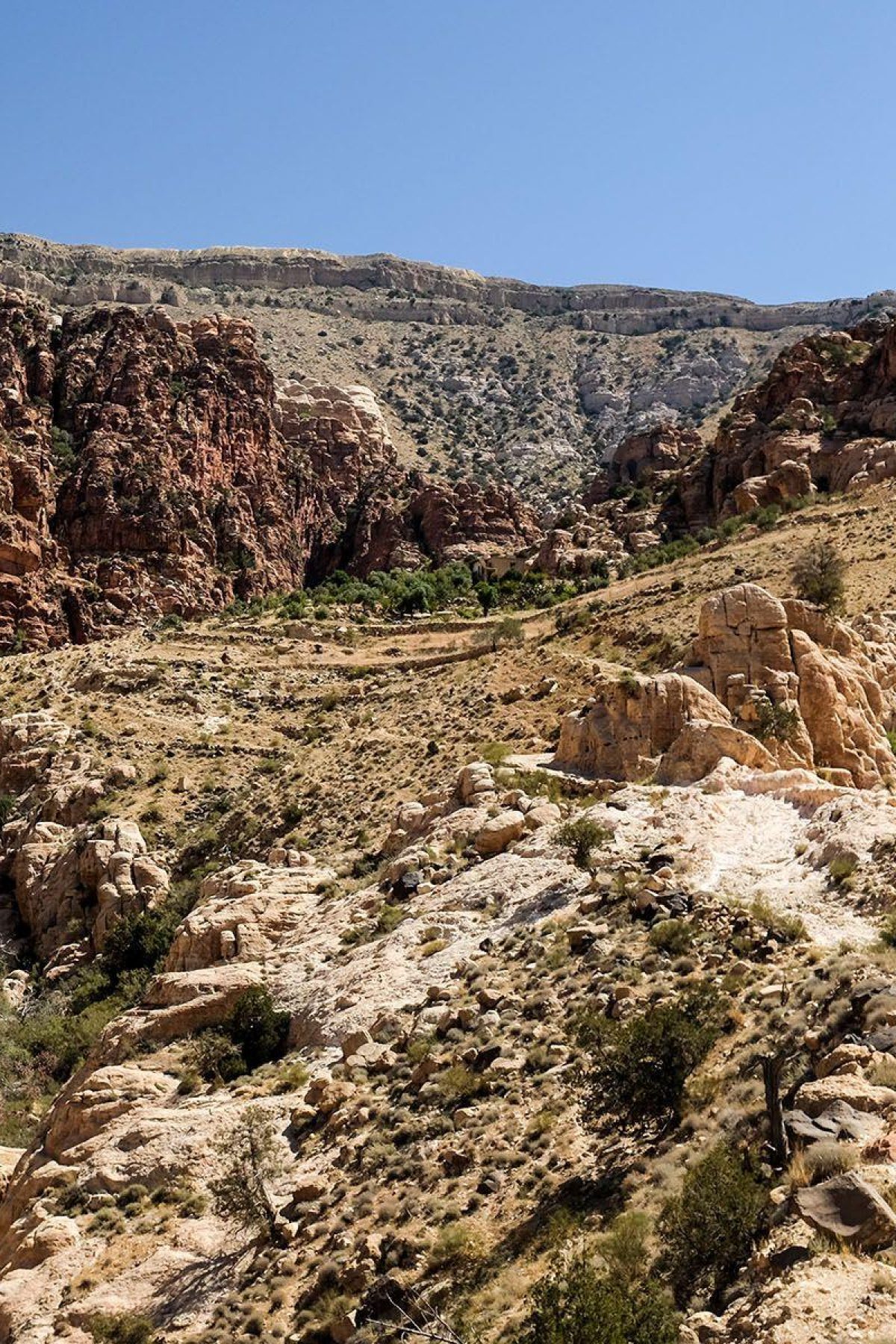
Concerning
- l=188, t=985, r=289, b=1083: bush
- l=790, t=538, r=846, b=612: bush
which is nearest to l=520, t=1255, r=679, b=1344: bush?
l=188, t=985, r=289, b=1083: bush

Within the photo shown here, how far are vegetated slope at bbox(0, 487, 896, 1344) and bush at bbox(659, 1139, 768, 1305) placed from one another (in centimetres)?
3

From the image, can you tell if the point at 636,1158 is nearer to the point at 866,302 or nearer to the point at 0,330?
the point at 0,330

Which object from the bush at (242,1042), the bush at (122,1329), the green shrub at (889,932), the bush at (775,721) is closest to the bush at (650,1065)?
the green shrub at (889,932)

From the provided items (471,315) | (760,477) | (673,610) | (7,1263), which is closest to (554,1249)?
(7,1263)

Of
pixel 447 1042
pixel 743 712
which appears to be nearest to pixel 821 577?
pixel 743 712

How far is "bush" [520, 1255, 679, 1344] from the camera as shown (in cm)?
1036

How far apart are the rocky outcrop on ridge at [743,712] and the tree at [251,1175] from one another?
432 inches

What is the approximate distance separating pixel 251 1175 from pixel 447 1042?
3248 mm

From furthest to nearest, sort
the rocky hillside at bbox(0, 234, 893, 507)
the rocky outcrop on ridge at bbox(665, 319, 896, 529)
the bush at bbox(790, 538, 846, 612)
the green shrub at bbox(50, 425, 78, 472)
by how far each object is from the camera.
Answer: the rocky hillside at bbox(0, 234, 893, 507) < the green shrub at bbox(50, 425, 78, 472) < the rocky outcrop on ridge at bbox(665, 319, 896, 529) < the bush at bbox(790, 538, 846, 612)

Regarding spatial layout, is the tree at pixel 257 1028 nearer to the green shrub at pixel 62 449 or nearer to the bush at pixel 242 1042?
the bush at pixel 242 1042

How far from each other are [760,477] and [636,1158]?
53238mm

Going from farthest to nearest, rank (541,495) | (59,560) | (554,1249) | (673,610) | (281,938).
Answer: (541,495)
(59,560)
(673,610)
(281,938)
(554,1249)

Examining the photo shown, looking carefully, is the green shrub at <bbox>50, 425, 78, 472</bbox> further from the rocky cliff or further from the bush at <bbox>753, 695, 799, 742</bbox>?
the bush at <bbox>753, 695, 799, 742</bbox>

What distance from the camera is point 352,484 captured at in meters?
108
